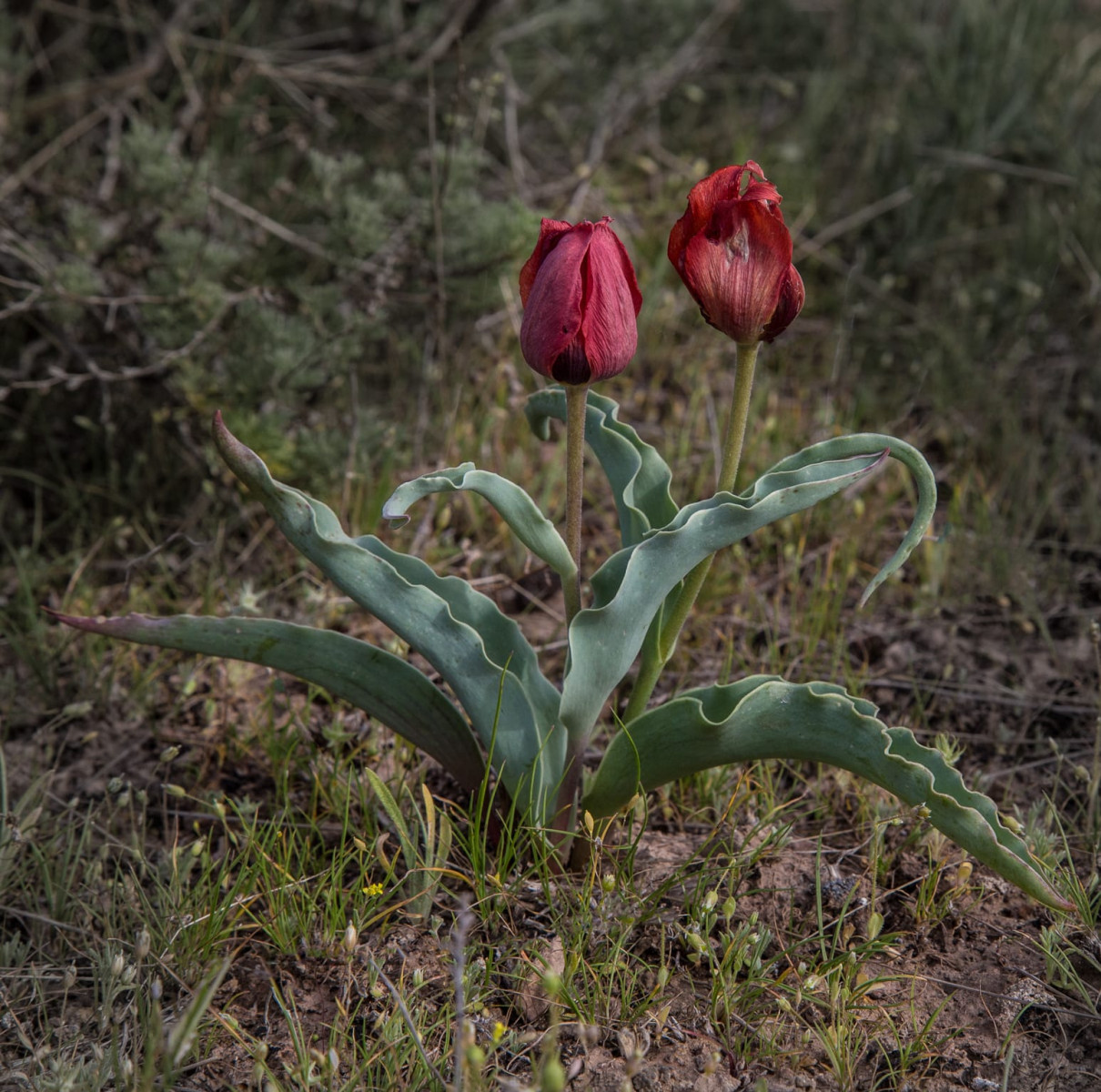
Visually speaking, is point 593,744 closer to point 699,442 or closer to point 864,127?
point 699,442

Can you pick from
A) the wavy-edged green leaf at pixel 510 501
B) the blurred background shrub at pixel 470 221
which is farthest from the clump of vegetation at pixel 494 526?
the wavy-edged green leaf at pixel 510 501

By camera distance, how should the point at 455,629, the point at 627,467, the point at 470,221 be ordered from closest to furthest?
the point at 455,629 < the point at 627,467 < the point at 470,221

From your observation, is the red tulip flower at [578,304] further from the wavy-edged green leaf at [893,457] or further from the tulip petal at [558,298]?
the wavy-edged green leaf at [893,457]

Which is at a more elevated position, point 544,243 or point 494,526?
point 544,243

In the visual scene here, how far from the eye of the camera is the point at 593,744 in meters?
2.21

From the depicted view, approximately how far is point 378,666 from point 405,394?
1625 mm

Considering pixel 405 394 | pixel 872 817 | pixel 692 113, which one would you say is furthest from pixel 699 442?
pixel 692 113

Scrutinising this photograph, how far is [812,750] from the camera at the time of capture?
1546 millimetres

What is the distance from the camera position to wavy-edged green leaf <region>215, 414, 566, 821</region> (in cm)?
156

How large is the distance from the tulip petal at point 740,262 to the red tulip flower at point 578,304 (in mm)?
102

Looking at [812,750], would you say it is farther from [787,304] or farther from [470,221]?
[470,221]

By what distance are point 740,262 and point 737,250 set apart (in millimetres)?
15

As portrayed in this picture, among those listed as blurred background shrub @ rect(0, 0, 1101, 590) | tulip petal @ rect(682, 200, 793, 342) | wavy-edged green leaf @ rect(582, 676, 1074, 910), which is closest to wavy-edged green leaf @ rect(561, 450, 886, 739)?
wavy-edged green leaf @ rect(582, 676, 1074, 910)

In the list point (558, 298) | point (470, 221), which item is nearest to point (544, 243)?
point (558, 298)
